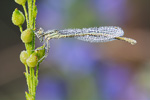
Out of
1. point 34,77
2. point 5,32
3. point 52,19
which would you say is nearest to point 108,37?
point 34,77

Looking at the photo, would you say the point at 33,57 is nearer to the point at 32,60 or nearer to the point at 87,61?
the point at 32,60

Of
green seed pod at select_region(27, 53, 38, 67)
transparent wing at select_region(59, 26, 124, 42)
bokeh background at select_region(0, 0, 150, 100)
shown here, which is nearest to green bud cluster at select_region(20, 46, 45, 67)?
green seed pod at select_region(27, 53, 38, 67)

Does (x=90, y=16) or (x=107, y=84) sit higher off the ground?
(x=90, y=16)

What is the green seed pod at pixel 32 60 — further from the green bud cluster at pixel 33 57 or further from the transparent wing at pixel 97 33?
the transparent wing at pixel 97 33

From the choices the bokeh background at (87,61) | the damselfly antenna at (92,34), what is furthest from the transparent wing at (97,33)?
the bokeh background at (87,61)

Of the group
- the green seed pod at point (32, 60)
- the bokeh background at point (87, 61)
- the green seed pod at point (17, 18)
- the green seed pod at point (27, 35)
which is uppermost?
the green seed pod at point (17, 18)

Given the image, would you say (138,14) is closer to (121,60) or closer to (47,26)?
(121,60)

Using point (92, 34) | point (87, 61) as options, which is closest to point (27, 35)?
point (92, 34)

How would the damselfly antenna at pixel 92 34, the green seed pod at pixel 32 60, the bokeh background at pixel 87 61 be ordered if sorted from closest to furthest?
1. the green seed pod at pixel 32 60
2. the damselfly antenna at pixel 92 34
3. the bokeh background at pixel 87 61
